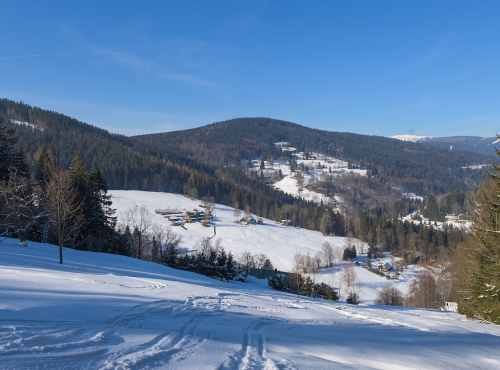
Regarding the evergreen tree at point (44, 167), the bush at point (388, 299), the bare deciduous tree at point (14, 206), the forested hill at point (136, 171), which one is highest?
the forested hill at point (136, 171)

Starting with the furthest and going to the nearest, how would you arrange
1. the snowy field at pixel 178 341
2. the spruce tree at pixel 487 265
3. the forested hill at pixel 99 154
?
the forested hill at pixel 99 154, the spruce tree at pixel 487 265, the snowy field at pixel 178 341

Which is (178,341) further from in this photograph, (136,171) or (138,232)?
(136,171)

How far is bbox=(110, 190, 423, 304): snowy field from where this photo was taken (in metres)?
55.6

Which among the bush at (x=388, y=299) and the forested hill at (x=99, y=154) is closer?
the bush at (x=388, y=299)

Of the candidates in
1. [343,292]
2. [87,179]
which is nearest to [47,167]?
[87,179]

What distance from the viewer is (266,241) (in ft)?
229

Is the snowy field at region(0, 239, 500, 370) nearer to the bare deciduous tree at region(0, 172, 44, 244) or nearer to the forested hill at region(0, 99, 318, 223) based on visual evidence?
the bare deciduous tree at region(0, 172, 44, 244)

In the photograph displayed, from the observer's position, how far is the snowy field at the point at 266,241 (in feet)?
182

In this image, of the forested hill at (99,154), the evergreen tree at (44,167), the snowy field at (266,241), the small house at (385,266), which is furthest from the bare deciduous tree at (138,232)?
the small house at (385,266)

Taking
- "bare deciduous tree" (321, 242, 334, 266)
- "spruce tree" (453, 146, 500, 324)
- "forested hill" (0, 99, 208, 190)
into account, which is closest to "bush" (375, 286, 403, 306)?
"bare deciduous tree" (321, 242, 334, 266)

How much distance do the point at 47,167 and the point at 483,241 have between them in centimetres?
3486

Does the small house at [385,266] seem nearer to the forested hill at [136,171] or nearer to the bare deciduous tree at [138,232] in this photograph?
the forested hill at [136,171]

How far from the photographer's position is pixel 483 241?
16.2 metres

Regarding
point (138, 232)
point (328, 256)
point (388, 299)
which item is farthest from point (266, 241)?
point (138, 232)
